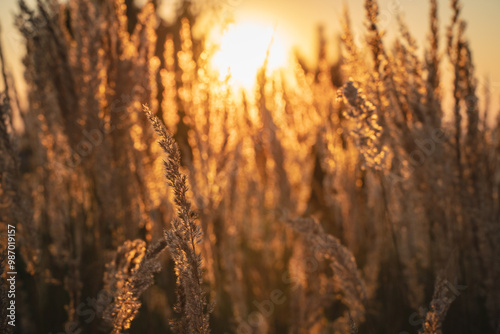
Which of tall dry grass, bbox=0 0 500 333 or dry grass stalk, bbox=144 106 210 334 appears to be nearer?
dry grass stalk, bbox=144 106 210 334

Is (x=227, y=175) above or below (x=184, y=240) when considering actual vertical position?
above

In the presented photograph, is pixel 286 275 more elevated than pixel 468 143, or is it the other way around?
pixel 468 143

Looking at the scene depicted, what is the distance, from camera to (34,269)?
1743 mm

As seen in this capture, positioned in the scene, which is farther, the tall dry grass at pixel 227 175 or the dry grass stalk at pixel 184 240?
the tall dry grass at pixel 227 175

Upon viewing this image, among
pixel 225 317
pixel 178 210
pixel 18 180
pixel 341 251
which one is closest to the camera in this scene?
pixel 178 210

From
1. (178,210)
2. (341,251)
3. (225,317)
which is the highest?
(178,210)

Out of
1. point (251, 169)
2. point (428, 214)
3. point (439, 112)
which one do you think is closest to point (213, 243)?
point (428, 214)

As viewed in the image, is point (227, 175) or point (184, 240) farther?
point (227, 175)

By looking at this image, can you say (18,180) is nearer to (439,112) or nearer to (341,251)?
(341,251)

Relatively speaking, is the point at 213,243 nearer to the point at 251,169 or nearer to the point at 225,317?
the point at 225,317

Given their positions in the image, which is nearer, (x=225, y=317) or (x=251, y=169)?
(x=225, y=317)

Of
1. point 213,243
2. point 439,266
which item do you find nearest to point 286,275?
point 213,243

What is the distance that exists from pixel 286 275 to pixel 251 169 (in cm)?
117

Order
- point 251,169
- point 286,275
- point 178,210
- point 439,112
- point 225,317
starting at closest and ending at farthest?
point 178,210 < point 439,112 < point 225,317 < point 286,275 < point 251,169
